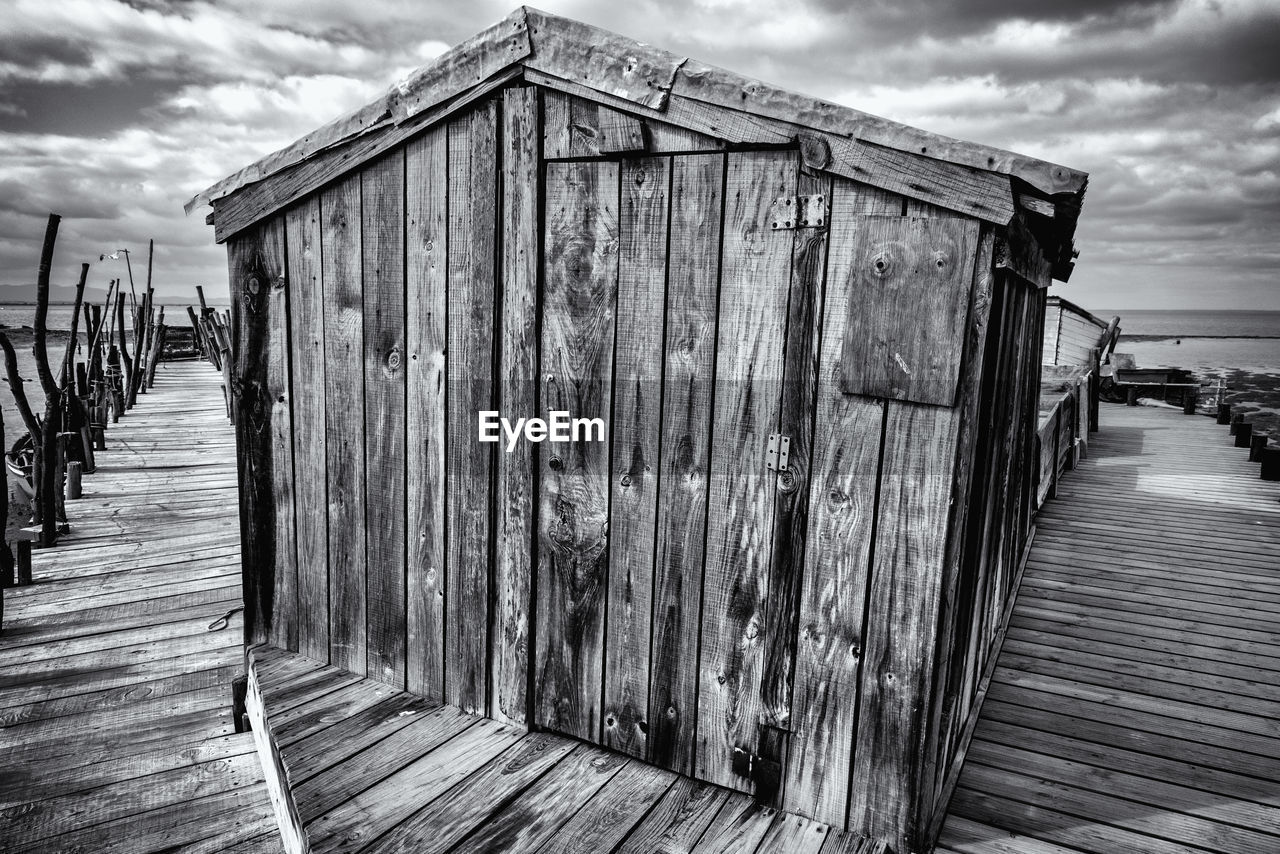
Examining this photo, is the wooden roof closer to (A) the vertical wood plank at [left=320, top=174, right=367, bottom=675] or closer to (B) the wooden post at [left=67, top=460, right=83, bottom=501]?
(A) the vertical wood plank at [left=320, top=174, right=367, bottom=675]

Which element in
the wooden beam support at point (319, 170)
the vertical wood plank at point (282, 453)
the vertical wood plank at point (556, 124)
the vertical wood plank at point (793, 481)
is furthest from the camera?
the vertical wood plank at point (282, 453)

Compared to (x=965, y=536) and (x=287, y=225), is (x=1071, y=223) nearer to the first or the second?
(x=965, y=536)

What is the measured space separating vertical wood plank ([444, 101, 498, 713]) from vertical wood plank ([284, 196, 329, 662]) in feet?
2.46

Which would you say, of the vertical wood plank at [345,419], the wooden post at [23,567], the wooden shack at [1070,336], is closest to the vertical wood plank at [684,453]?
the vertical wood plank at [345,419]

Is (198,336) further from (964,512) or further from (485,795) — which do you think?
(964,512)

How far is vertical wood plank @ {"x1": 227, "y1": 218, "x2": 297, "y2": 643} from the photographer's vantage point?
11.2 ft

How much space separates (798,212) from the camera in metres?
2.32

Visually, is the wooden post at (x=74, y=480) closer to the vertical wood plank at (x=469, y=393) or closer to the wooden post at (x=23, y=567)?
the wooden post at (x=23, y=567)

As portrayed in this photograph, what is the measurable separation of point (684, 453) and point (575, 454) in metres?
0.45

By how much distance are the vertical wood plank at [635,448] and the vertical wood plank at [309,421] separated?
1491 mm

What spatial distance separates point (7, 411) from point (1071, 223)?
36509 millimetres

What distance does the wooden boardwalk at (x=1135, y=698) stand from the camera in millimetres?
2875

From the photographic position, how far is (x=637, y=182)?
2.57 meters

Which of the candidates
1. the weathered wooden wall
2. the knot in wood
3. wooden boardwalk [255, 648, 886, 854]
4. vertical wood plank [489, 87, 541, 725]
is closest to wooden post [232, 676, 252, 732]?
the weathered wooden wall
